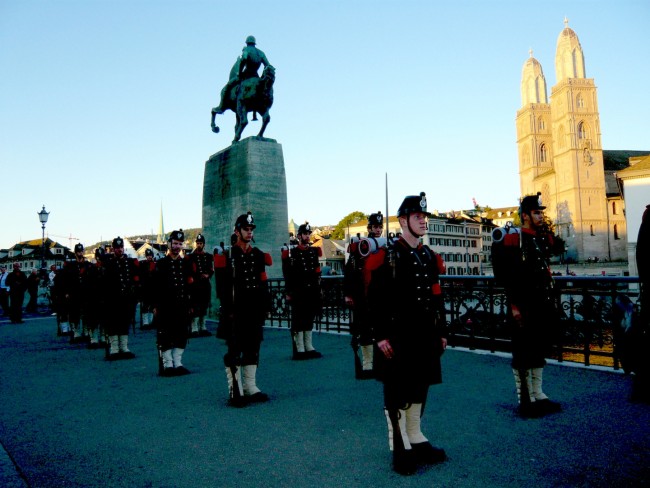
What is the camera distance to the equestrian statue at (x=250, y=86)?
59.1 ft

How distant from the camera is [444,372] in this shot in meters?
8.15

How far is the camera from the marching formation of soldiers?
450 centimetres

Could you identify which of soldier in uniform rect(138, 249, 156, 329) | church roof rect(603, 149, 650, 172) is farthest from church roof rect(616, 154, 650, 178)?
church roof rect(603, 149, 650, 172)

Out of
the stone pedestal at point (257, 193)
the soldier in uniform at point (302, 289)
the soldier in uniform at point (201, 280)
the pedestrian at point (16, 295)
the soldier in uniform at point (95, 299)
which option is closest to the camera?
the soldier in uniform at point (302, 289)

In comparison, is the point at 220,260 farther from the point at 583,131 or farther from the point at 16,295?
the point at 583,131

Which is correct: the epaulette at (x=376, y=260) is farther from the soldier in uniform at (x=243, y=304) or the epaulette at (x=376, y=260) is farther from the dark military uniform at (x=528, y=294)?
the soldier in uniform at (x=243, y=304)

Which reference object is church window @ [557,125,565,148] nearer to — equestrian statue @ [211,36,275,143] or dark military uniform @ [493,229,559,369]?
equestrian statue @ [211,36,275,143]

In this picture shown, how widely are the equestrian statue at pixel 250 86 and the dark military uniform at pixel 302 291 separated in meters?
8.84

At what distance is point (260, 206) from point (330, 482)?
45.4 ft

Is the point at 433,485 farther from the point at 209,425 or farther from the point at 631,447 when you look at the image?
the point at 209,425

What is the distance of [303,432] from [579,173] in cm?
11753

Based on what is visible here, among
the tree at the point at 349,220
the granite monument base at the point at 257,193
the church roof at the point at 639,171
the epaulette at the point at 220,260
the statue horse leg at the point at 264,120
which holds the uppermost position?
the tree at the point at 349,220

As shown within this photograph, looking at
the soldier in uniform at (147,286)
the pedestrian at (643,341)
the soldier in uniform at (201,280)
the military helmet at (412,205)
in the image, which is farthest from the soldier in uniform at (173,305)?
the pedestrian at (643,341)

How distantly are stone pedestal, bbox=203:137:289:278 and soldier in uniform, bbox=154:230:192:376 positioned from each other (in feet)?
25.2
